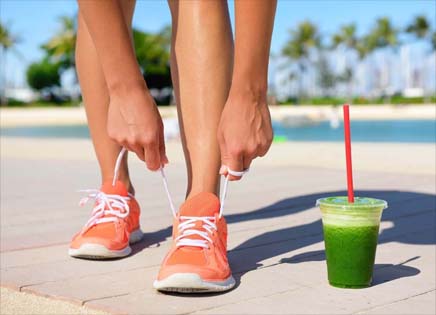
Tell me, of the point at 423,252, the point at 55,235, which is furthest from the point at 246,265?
the point at 55,235

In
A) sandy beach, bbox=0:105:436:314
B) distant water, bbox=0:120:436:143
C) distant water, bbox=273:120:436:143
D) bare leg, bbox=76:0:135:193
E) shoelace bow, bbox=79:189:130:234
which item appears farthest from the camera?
distant water, bbox=0:120:436:143

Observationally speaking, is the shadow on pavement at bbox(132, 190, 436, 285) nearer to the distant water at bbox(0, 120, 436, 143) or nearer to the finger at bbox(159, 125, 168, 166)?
the finger at bbox(159, 125, 168, 166)

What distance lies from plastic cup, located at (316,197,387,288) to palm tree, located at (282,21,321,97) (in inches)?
2781

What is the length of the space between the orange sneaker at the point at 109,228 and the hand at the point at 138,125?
0.47 m

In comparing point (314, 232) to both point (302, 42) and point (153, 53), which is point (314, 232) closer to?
point (153, 53)

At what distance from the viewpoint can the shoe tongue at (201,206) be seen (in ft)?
6.15

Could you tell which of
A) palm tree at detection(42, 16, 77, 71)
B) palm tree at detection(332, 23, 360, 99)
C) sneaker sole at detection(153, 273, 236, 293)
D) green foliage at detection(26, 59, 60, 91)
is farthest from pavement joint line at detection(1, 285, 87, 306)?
green foliage at detection(26, 59, 60, 91)

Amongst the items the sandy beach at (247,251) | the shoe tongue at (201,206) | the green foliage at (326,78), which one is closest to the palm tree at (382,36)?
the green foliage at (326,78)

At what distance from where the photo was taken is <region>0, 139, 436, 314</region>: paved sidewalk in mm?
1673

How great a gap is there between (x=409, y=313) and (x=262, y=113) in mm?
581

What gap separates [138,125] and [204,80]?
1.04 feet

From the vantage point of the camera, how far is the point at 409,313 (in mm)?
1587

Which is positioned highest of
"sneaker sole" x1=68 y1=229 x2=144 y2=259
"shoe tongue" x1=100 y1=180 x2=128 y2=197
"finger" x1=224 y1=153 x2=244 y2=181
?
"finger" x1=224 y1=153 x2=244 y2=181

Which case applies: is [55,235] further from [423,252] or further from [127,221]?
[423,252]
